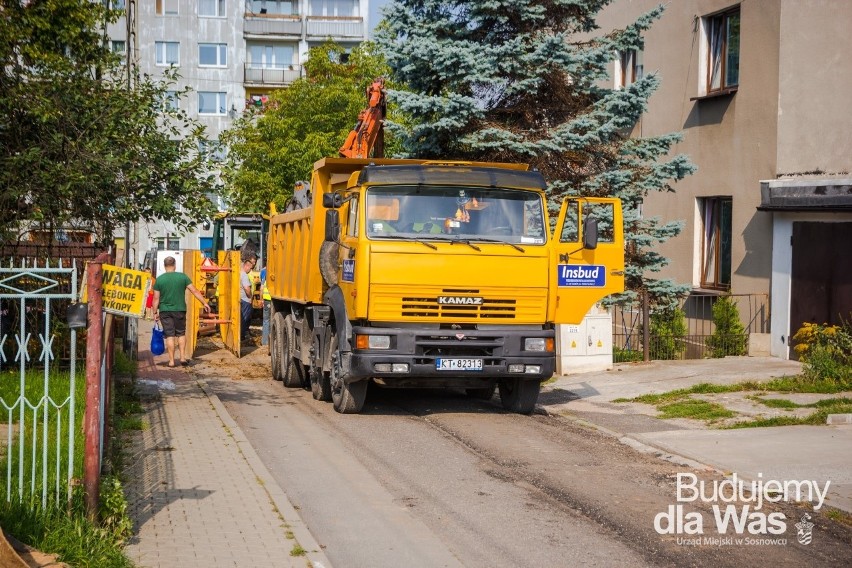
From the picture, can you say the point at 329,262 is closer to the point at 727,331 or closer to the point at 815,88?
the point at 727,331

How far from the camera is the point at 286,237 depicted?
18.1 metres

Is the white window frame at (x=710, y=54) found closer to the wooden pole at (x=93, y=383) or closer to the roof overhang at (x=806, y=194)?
the roof overhang at (x=806, y=194)

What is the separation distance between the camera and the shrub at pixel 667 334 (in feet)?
65.5

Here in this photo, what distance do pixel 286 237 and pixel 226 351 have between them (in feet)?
20.1

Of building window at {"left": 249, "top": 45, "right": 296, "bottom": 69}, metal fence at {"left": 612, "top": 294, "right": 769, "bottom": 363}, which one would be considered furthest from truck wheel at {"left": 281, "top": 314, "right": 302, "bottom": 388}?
building window at {"left": 249, "top": 45, "right": 296, "bottom": 69}

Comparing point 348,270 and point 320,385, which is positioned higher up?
point 348,270

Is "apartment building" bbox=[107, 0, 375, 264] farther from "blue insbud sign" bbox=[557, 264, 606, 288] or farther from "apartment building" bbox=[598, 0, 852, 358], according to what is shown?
"blue insbud sign" bbox=[557, 264, 606, 288]

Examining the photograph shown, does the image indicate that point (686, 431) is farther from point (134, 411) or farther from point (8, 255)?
point (8, 255)

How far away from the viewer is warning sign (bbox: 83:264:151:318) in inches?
285

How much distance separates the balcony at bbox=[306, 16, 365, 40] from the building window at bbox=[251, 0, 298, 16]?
153 centimetres

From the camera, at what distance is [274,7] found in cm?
7025

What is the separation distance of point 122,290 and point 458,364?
6.23 m

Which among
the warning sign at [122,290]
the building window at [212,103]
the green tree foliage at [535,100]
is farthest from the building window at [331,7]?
the warning sign at [122,290]

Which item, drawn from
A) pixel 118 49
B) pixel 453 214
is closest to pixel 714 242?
pixel 453 214
